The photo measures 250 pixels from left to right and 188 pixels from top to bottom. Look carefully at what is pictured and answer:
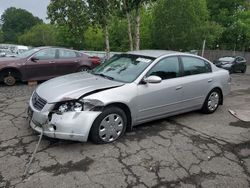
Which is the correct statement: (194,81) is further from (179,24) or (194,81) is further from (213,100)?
(179,24)

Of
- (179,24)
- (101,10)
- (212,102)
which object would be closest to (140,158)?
(212,102)

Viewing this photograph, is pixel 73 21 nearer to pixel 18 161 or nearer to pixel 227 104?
pixel 227 104

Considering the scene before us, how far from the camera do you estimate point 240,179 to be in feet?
12.4

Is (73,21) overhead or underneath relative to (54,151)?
overhead

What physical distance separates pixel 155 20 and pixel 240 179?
22.2m

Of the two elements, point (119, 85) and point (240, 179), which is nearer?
point (240, 179)

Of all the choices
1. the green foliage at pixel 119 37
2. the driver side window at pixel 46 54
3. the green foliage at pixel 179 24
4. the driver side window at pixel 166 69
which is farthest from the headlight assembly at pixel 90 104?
the green foliage at pixel 119 37

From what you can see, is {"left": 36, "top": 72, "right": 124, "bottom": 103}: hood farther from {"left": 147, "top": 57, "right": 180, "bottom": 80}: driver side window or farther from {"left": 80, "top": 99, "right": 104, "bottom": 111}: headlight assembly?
{"left": 147, "top": 57, "right": 180, "bottom": 80}: driver side window

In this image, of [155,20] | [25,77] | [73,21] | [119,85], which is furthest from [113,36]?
[119,85]

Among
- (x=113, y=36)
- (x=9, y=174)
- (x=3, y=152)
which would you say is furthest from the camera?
(x=113, y=36)

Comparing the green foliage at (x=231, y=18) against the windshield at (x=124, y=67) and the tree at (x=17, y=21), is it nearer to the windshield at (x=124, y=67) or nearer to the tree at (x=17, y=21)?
the windshield at (x=124, y=67)

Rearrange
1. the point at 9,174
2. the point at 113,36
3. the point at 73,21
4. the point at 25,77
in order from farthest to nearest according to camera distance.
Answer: the point at 113,36
the point at 73,21
the point at 25,77
the point at 9,174

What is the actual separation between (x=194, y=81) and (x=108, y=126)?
2368 millimetres

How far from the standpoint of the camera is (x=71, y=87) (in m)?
4.68
